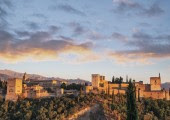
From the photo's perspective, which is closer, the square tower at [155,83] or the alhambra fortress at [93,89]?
the alhambra fortress at [93,89]

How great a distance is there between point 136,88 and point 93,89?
13.1 metres

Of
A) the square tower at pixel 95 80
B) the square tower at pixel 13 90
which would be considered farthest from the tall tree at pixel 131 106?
the square tower at pixel 95 80

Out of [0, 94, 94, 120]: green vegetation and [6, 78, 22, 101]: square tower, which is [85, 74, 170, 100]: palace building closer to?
[0, 94, 94, 120]: green vegetation

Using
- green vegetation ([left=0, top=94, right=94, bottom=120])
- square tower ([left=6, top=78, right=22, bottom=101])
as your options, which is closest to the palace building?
green vegetation ([left=0, top=94, right=94, bottom=120])

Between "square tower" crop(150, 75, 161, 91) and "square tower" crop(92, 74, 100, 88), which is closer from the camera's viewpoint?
"square tower" crop(92, 74, 100, 88)

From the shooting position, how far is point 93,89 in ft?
276

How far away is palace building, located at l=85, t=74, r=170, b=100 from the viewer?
8545 centimetres

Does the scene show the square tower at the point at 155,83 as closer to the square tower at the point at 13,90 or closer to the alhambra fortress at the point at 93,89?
the alhambra fortress at the point at 93,89

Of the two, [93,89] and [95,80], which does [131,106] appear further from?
[95,80]

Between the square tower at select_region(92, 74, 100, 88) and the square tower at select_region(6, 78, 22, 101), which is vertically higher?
the square tower at select_region(92, 74, 100, 88)

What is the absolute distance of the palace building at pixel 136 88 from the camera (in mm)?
85450

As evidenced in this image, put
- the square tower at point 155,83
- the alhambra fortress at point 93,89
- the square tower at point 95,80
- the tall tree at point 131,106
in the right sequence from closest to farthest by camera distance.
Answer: the tall tree at point 131,106
the alhambra fortress at point 93,89
the square tower at point 95,80
the square tower at point 155,83

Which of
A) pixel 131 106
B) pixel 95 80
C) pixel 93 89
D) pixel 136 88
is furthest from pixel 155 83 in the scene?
pixel 131 106

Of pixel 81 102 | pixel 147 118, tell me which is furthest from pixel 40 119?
pixel 147 118
